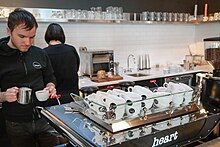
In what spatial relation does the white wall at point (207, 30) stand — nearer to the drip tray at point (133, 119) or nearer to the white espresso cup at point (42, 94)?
the drip tray at point (133, 119)

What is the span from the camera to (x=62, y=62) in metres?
2.62

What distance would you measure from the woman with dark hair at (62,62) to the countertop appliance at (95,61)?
0.85 m

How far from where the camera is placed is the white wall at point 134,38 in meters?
3.75

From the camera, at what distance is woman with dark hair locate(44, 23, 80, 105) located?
2.61 meters

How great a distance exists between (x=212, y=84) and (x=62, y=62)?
1623mm

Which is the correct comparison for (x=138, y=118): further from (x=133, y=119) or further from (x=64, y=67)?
(x=64, y=67)

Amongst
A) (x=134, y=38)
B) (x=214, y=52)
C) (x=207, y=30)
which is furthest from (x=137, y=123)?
(x=207, y=30)

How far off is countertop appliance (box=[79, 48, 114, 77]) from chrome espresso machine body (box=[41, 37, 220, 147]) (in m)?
2.12

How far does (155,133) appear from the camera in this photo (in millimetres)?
1091

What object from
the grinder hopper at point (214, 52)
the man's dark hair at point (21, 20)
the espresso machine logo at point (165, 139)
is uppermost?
the man's dark hair at point (21, 20)

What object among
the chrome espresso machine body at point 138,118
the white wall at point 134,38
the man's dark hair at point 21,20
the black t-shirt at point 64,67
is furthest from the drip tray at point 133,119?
the white wall at point 134,38

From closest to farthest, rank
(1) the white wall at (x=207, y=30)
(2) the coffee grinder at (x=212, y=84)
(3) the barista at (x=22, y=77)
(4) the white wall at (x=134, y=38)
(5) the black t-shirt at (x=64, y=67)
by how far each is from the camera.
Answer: (2) the coffee grinder at (x=212, y=84), (3) the barista at (x=22, y=77), (5) the black t-shirt at (x=64, y=67), (4) the white wall at (x=134, y=38), (1) the white wall at (x=207, y=30)

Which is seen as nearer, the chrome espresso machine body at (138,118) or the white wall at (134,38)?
the chrome espresso machine body at (138,118)

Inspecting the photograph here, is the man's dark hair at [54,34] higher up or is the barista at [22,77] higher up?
the man's dark hair at [54,34]
